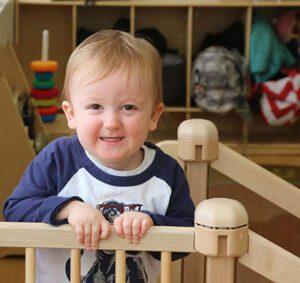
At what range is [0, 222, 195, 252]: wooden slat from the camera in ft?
3.52

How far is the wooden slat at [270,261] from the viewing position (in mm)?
1109

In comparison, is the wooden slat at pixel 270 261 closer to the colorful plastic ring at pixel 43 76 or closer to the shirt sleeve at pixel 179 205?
the shirt sleeve at pixel 179 205

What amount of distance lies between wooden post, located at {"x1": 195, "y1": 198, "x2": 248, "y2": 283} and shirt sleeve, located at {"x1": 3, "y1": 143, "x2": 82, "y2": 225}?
0.74ft

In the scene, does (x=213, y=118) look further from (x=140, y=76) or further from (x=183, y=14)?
(x=140, y=76)

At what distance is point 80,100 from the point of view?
1.17 metres

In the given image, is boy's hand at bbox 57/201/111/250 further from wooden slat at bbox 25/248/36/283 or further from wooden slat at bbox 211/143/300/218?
wooden slat at bbox 211/143/300/218

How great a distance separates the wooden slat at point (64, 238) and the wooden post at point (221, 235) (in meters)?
0.02

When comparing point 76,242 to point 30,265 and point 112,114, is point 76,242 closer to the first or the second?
point 30,265

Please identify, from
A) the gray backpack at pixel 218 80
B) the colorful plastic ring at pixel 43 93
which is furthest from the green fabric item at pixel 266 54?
the colorful plastic ring at pixel 43 93

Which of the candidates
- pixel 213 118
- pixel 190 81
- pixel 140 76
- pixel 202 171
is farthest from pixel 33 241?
pixel 213 118

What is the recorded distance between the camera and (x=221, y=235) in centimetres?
108

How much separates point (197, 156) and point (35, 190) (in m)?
0.45

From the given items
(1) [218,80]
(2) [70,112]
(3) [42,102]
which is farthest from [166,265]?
(1) [218,80]

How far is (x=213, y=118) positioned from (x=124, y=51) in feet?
9.87
